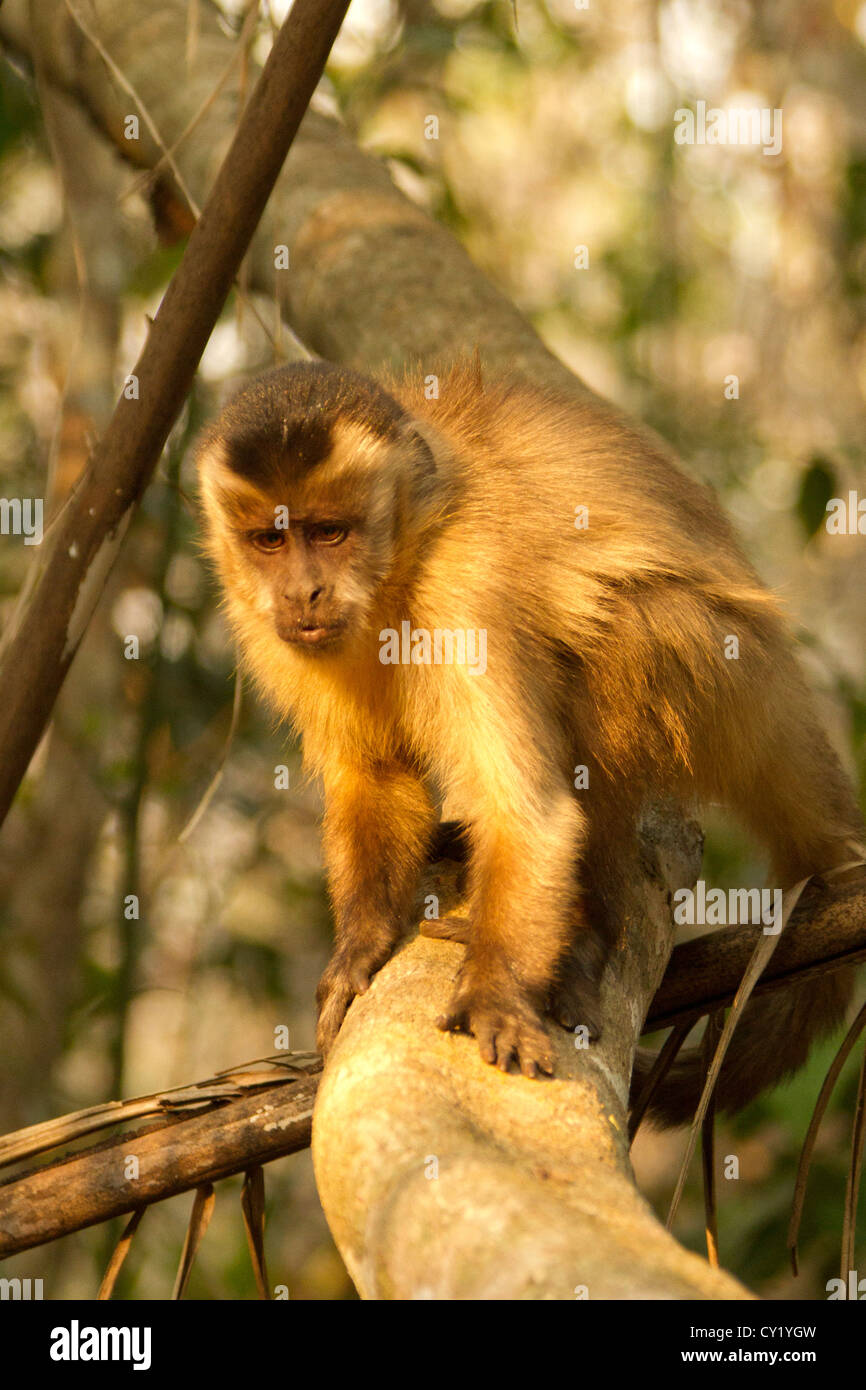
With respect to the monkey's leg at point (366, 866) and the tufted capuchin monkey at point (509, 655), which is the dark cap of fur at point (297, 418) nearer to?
the tufted capuchin monkey at point (509, 655)

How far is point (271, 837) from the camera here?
24.7 feet

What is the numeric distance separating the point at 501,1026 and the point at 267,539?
1.40 metres

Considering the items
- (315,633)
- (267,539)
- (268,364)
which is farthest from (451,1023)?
(268,364)

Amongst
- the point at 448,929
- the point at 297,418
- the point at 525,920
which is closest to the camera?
the point at 525,920

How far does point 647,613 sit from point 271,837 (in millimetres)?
4792

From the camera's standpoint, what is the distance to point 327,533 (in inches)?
122

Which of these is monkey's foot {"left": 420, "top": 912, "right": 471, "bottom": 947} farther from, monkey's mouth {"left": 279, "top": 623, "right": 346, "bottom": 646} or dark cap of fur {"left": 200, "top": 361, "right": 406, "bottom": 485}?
dark cap of fur {"left": 200, "top": 361, "right": 406, "bottom": 485}

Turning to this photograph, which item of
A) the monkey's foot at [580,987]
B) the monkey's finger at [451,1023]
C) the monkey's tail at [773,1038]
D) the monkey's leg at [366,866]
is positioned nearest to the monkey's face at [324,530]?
the monkey's leg at [366,866]

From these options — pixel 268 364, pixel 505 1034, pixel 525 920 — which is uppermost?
pixel 268 364

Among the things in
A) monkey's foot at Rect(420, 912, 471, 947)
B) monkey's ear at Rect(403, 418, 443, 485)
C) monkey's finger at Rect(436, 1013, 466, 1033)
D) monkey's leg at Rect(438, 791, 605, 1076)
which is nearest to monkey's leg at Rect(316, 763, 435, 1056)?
monkey's foot at Rect(420, 912, 471, 947)

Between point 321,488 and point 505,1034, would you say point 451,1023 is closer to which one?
point 505,1034

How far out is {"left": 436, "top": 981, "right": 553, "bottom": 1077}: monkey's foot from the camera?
6.92 feet

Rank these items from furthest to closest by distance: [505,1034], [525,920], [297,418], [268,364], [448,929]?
[268,364]
[297,418]
[448,929]
[525,920]
[505,1034]

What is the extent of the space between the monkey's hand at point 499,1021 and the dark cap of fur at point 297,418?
122cm
